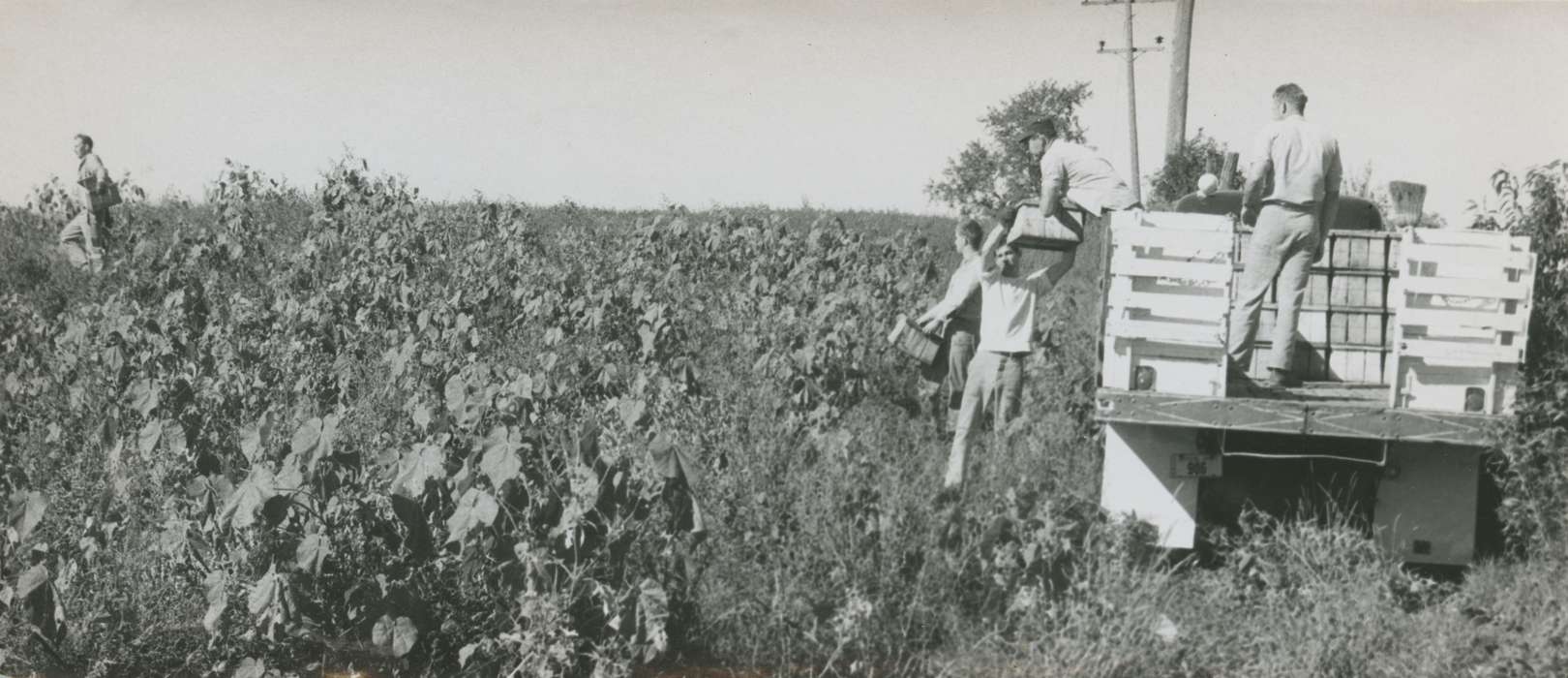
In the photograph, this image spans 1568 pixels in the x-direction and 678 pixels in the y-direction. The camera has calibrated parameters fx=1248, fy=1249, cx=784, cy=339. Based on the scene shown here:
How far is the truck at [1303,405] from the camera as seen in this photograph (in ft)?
16.4

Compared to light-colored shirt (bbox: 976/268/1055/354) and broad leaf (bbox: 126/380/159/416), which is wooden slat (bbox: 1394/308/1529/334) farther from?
broad leaf (bbox: 126/380/159/416)

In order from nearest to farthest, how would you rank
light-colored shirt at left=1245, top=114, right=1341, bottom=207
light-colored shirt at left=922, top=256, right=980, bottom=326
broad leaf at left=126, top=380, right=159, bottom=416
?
broad leaf at left=126, top=380, right=159, bottom=416 < light-colored shirt at left=1245, top=114, right=1341, bottom=207 < light-colored shirt at left=922, top=256, right=980, bottom=326

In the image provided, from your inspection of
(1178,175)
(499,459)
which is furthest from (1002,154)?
(499,459)

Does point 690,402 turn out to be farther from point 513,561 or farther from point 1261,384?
point 1261,384

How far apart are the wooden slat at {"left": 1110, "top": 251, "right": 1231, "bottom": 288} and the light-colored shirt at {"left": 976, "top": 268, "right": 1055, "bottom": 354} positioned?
4.20 feet

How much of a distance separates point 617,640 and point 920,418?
3.71 meters

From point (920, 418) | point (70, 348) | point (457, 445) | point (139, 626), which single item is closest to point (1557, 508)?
point (920, 418)

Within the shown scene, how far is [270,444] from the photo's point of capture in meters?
4.95

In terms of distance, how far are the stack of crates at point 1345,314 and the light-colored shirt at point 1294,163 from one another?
0.86m

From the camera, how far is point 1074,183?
6996 millimetres

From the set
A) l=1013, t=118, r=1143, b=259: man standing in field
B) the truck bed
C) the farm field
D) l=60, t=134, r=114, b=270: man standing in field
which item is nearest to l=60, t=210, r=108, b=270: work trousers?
l=60, t=134, r=114, b=270: man standing in field

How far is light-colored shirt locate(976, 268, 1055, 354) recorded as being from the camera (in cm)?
657

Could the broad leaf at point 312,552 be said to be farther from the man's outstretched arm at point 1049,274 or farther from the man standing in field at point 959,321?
the man standing in field at point 959,321

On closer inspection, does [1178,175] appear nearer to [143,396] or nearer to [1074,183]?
[1074,183]
